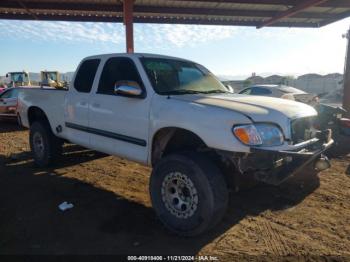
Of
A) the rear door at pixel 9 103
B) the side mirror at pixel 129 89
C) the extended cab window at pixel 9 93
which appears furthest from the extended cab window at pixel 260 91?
the side mirror at pixel 129 89

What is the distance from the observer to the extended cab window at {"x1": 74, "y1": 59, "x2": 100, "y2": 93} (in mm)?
5309

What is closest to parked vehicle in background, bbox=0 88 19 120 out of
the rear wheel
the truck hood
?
the rear wheel

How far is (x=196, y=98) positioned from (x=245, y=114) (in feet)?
2.58

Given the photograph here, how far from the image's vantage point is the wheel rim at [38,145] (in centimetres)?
645

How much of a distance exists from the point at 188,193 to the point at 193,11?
1047cm

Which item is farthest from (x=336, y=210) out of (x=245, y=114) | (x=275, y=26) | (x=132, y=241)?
(x=275, y=26)

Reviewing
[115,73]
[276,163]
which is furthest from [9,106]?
[276,163]

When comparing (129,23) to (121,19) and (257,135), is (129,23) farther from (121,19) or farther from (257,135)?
Answer: (257,135)

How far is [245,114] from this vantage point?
349 centimetres

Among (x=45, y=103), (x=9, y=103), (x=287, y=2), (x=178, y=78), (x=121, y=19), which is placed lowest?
(x=9, y=103)

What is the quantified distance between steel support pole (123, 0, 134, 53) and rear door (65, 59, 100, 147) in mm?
5931

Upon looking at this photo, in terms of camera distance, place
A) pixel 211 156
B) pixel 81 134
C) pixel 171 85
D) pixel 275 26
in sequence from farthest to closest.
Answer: pixel 275 26 < pixel 81 134 < pixel 171 85 < pixel 211 156

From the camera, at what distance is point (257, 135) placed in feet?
11.1

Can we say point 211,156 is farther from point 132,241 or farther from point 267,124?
point 132,241
